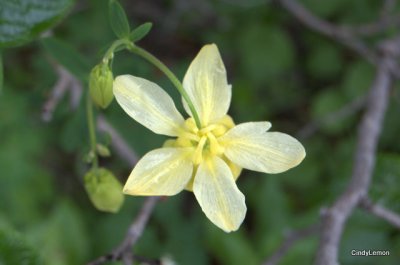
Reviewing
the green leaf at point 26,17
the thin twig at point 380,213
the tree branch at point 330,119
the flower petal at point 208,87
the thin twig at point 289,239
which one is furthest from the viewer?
the tree branch at point 330,119

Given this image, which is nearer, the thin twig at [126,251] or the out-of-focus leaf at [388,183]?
the thin twig at [126,251]

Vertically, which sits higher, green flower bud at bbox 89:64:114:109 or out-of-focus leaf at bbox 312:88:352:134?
green flower bud at bbox 89:64:114:109

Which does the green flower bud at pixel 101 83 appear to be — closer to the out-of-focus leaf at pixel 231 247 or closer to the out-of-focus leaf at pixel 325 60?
the out-of-focus leaf at pixel 231 247

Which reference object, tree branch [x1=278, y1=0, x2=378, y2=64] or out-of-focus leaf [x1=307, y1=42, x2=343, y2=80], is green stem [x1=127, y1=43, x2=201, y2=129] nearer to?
tree branch [x1=278, y1=0, x2=378, y2=64]

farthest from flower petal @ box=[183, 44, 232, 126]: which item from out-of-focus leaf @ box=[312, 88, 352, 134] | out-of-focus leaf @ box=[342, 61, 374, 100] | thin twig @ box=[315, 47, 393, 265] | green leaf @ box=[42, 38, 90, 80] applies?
out-of-focus leaf @ box=[342, 61, 374, 100]

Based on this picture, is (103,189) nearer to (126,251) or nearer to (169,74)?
(126,251)

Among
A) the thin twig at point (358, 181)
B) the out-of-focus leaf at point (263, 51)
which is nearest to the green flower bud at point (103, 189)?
the thin twig at point (358, 181)

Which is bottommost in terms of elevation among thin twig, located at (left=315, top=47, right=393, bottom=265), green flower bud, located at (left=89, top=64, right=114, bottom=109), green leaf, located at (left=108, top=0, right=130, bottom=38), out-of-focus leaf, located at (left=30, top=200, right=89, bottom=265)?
out-of-focus leaf, located at (left=30, top=200, right=89, bottom=265)

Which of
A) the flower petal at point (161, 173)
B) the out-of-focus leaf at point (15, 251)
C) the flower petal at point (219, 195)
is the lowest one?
the out-of-focus leaf at point (15, 251)

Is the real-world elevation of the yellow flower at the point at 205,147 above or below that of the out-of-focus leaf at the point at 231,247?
above
